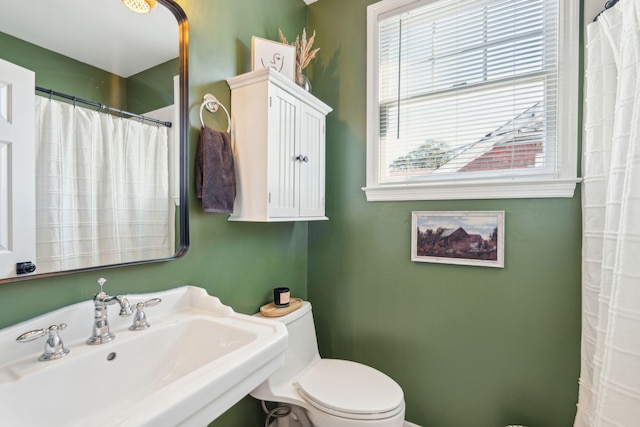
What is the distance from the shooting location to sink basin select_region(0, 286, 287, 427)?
2.10 ft

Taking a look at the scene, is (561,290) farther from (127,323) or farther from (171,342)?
(127,323)

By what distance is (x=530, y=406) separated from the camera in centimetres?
139

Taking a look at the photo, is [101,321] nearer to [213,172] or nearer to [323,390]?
[213,172]

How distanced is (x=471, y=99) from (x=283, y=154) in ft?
3.29

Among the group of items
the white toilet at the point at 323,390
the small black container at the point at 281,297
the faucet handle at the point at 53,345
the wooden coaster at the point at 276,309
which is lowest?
the white toilet at the point at 323,390

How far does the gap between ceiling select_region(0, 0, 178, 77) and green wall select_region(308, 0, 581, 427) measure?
994 mm

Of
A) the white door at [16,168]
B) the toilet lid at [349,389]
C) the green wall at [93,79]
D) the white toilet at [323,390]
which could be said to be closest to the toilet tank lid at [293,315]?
the white toilet at [323,390]

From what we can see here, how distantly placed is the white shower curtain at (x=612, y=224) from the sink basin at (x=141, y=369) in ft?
3.30

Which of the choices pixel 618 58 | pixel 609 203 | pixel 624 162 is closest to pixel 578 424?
pixel 609 203

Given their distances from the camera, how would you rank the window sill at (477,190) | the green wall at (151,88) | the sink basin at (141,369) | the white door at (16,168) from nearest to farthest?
the sink basin at (141,369)
the white door at (16,168)
the green wall at (151,88)
the window sill at (477,190)

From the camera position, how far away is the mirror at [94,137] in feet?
2.66

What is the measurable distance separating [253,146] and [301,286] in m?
0.98

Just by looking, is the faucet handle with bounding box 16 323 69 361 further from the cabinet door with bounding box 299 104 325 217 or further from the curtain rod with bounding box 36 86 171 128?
the cabinet door with bounding box 299 104 325 217

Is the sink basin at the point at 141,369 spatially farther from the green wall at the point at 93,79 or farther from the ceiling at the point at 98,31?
the ceiling at the point at 98,31
